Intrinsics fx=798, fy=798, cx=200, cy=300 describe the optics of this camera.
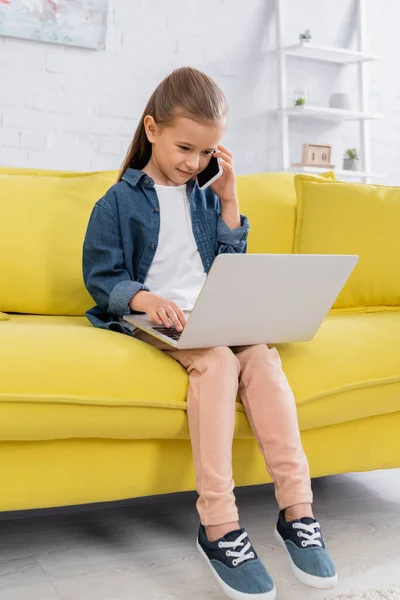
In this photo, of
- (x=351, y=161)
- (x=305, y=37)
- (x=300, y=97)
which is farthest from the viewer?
(x=351, y=161)

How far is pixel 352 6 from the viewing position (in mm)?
4148

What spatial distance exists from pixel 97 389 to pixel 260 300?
1.07ft

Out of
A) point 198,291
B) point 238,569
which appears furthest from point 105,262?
point 238,569

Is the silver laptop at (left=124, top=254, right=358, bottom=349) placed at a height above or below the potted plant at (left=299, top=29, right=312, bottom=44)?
below

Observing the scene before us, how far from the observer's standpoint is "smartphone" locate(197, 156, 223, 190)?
1751mm

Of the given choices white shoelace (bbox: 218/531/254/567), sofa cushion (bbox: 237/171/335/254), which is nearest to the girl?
white shoelace (bbox: 218/531/254/567)

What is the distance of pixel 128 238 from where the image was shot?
5.73ft

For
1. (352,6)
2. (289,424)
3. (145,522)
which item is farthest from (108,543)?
(352,6)

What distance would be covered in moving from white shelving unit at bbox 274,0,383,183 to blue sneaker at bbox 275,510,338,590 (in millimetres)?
2664

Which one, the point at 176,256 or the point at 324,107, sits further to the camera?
the point at 324,107

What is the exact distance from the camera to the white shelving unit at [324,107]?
12.6ft

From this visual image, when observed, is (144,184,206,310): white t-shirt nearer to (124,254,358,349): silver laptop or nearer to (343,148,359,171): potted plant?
(124,254,358,349): silver laptop

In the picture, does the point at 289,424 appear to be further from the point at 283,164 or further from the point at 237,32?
the point at 237,32

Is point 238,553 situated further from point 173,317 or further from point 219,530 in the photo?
point 173,317
